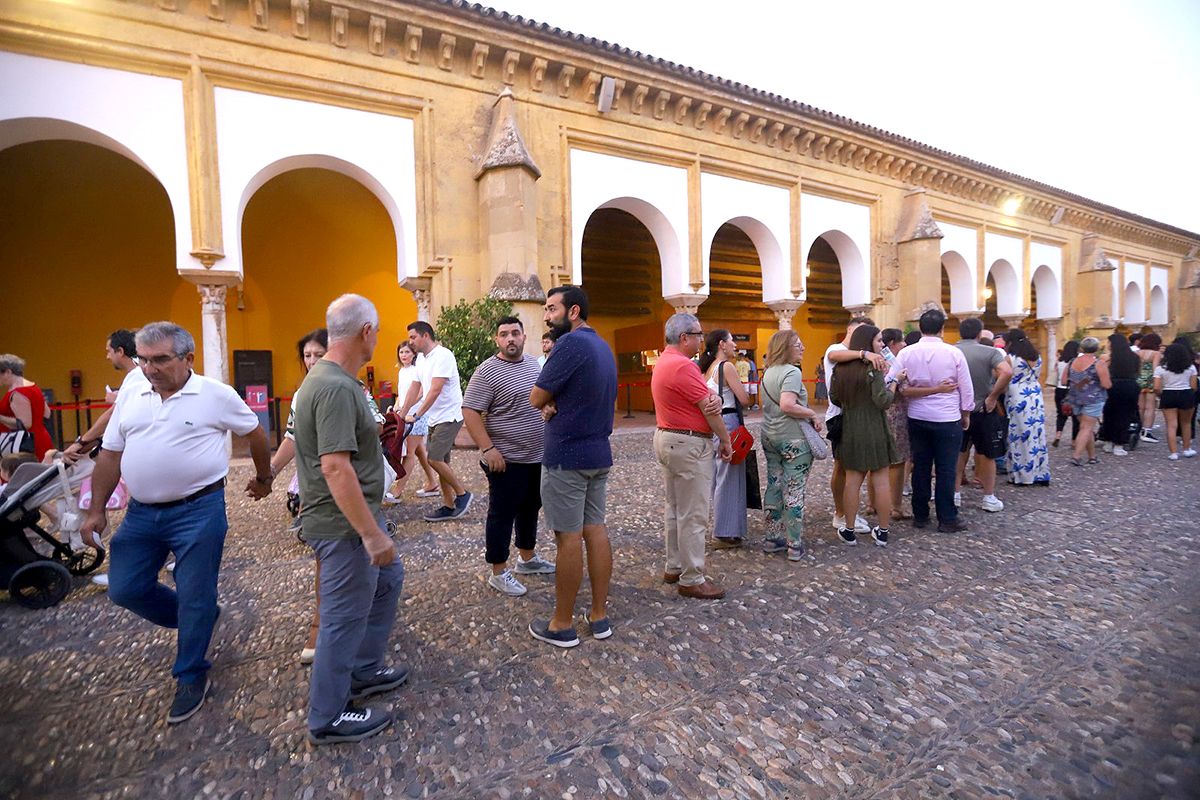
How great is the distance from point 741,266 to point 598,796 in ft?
56.2

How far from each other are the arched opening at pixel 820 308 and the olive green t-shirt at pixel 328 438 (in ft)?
62.6

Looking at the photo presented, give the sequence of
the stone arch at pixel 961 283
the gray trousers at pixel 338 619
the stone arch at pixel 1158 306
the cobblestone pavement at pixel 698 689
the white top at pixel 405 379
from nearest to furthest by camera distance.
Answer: the cobblestone pavement at pixel 698 689 < the gray trousers at pixel 338 619 < the white top at pixel 405 379 < the stone arch at pixel 961 283 < the stone arch at pixel 1158 306

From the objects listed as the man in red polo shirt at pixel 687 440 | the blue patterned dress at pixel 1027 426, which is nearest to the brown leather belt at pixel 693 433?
the man in red polo shirt at pixel 687 440

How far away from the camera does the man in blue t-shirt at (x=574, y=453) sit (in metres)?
3.04

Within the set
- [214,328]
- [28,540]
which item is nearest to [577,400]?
[28,540]

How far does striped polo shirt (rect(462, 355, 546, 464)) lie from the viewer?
3734mm

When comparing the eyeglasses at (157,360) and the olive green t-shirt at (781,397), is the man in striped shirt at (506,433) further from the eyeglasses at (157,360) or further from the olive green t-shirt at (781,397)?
the olive green t-shirt at (781,397)

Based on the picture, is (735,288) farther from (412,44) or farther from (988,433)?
(988,433)

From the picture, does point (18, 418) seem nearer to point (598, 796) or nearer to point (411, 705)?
point (411, 705)

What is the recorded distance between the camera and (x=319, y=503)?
230 cm

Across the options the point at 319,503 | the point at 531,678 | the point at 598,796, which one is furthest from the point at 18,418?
the point at 598,796

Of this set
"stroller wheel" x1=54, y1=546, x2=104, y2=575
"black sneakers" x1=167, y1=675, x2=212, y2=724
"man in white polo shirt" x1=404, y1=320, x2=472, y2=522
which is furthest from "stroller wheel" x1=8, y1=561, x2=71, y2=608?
"man in white polo shirt" x1=404, y1=320, x2=472, y2=522

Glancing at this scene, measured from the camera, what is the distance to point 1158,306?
1043 inches

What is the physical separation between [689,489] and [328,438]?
2.21 meters
